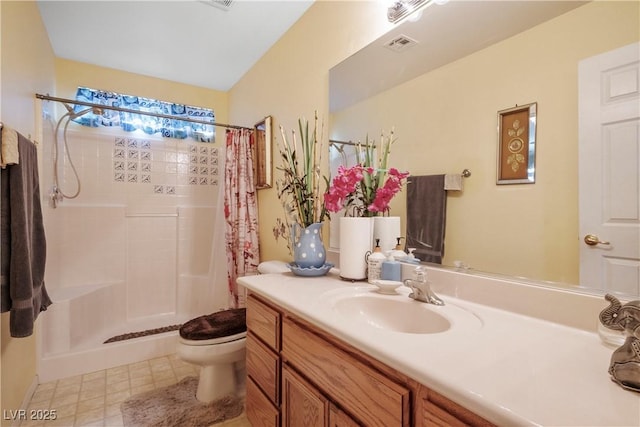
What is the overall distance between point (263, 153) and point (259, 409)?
6.08 feet

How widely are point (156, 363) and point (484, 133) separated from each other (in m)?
2.55

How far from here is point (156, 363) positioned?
222 cm

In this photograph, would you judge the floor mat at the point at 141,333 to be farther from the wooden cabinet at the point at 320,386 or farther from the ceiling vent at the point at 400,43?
the ceiling vent at the point at 400,43

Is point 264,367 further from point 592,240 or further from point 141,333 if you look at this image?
point 141,333

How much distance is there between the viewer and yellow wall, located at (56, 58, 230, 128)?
265 cm

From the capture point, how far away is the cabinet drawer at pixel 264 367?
1.14 meters

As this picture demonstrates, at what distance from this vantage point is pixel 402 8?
1.31 metres

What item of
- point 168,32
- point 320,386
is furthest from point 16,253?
point 168,32

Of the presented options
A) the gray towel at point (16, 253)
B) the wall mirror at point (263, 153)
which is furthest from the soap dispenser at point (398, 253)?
the gray towel at point (16, 253)

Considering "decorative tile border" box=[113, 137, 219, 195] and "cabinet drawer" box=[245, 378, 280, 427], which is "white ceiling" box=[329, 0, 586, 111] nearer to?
"cabinet drawer" box=[245, 378, 280, 427]

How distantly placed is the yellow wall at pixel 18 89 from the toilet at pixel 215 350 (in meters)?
0.77

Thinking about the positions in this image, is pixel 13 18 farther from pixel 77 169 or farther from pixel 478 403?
pixel 478 403

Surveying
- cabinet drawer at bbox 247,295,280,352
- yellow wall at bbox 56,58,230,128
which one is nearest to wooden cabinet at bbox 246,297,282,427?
cabinet drawer at bbox 247,295,280,352

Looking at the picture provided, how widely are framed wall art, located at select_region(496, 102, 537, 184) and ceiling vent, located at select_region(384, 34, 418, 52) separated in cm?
56
